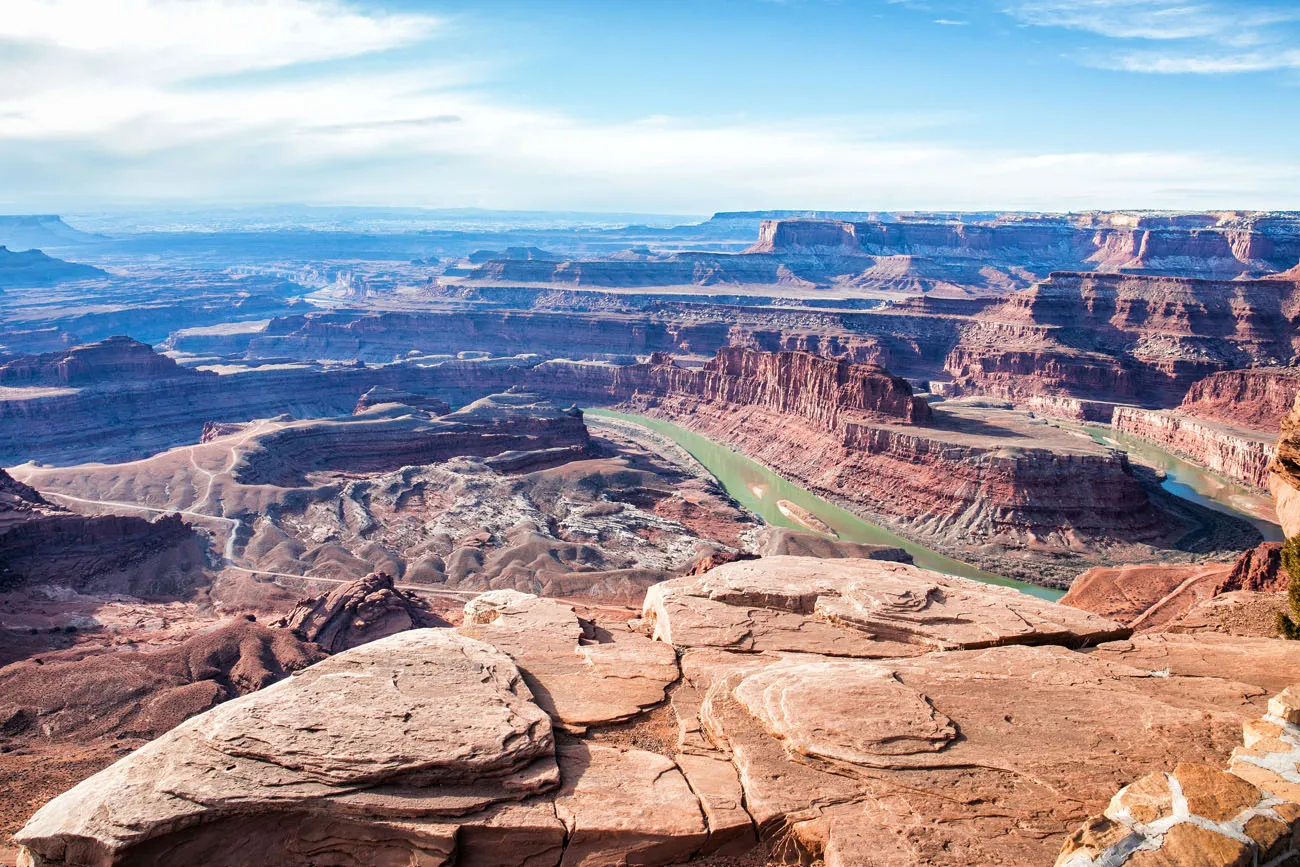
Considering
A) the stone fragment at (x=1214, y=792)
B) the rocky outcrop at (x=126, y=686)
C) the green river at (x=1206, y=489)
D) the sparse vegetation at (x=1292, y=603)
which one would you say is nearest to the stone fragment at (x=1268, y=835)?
the stone fragment at (x=1214, y=792)

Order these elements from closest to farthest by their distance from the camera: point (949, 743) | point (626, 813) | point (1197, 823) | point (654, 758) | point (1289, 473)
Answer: point (1197, 823)
point (626, 813)
point (949, 743)
point (654, 758)
point (1289, 473)

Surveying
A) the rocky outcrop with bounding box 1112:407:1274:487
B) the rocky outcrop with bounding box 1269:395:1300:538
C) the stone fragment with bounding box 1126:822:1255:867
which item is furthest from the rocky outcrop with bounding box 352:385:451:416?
the stone fragment with bounding box 1126:822:1255:867

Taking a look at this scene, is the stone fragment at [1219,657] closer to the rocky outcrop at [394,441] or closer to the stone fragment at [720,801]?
the stone fragment at [720,801]

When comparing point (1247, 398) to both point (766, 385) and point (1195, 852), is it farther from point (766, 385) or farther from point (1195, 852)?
point (1195, 852)

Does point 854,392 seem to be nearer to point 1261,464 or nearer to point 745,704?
point 1261,464

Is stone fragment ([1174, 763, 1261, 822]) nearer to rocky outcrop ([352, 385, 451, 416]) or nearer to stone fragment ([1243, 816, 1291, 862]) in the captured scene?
stone fragment ([1243, 816, 1291, 862])

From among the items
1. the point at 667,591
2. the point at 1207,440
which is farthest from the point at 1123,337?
the point at 667,591
